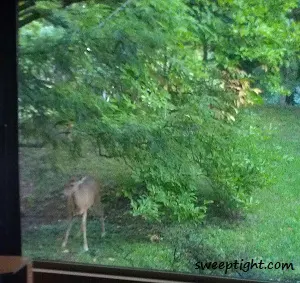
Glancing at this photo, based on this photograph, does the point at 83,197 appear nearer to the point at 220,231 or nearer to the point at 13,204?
the point at 13,204

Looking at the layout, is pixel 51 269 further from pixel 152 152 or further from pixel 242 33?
pixel 242 33

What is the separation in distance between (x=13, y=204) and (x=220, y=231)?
0.69 meters

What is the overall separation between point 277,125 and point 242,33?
308 millimetres

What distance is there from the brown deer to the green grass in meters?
0.03

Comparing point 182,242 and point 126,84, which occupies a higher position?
point 126,84

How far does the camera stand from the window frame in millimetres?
2170

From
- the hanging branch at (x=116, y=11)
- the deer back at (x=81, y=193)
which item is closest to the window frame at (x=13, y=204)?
the deer back at (x=81, y=193)

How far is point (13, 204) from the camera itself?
88.3 inches

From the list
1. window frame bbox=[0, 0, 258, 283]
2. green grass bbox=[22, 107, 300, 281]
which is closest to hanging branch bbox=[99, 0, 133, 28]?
window frame bbox=[0, 0, 258, 283]

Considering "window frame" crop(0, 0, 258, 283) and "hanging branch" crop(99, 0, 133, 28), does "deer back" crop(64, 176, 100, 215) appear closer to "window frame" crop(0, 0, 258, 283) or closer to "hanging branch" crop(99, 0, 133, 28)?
"window frame" crop(0, 0, 258, 283)

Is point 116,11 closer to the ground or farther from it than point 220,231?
farther from it

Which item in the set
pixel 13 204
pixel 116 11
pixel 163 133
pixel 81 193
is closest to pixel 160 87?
pixel 163 133

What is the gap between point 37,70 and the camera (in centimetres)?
224

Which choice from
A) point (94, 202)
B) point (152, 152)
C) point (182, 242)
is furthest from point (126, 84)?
point (182, 242)
